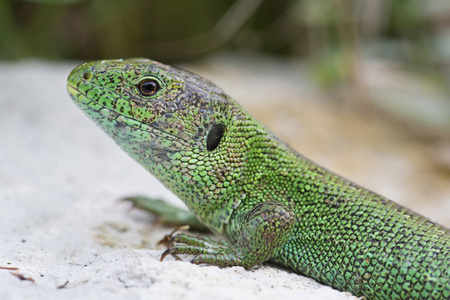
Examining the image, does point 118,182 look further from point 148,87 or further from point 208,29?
point 208,29

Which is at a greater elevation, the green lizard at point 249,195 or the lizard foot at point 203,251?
the green lizard at point 249,195

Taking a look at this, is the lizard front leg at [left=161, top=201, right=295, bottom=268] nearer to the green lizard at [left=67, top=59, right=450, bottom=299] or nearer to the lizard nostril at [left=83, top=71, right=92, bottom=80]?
the green lizard at [left=67, top=59, right=450, bottom=299]

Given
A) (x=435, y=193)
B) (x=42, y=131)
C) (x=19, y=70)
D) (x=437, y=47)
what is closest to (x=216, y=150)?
(x=42, y=131)

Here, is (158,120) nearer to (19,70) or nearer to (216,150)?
(216,150)

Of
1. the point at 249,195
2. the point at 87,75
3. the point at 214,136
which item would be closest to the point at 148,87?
the point at 87,75

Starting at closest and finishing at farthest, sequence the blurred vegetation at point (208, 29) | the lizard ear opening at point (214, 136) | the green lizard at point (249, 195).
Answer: the green lizard at point (249, 195) → the lizard ear opening at point (214, 136) → the blurred vegetation at point (208, 29)

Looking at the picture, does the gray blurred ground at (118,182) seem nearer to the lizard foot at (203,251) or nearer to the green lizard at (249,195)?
the lizard foot at (203,251)

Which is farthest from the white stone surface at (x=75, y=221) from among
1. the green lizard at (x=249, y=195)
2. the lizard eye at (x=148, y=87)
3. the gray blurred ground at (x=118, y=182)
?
the lizard eye at (x=148, y=87)

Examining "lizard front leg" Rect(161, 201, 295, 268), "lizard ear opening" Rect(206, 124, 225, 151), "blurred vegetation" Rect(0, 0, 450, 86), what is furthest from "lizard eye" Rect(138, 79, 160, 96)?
"blurred vegetation" Rect(0, 0, 450, 86)
